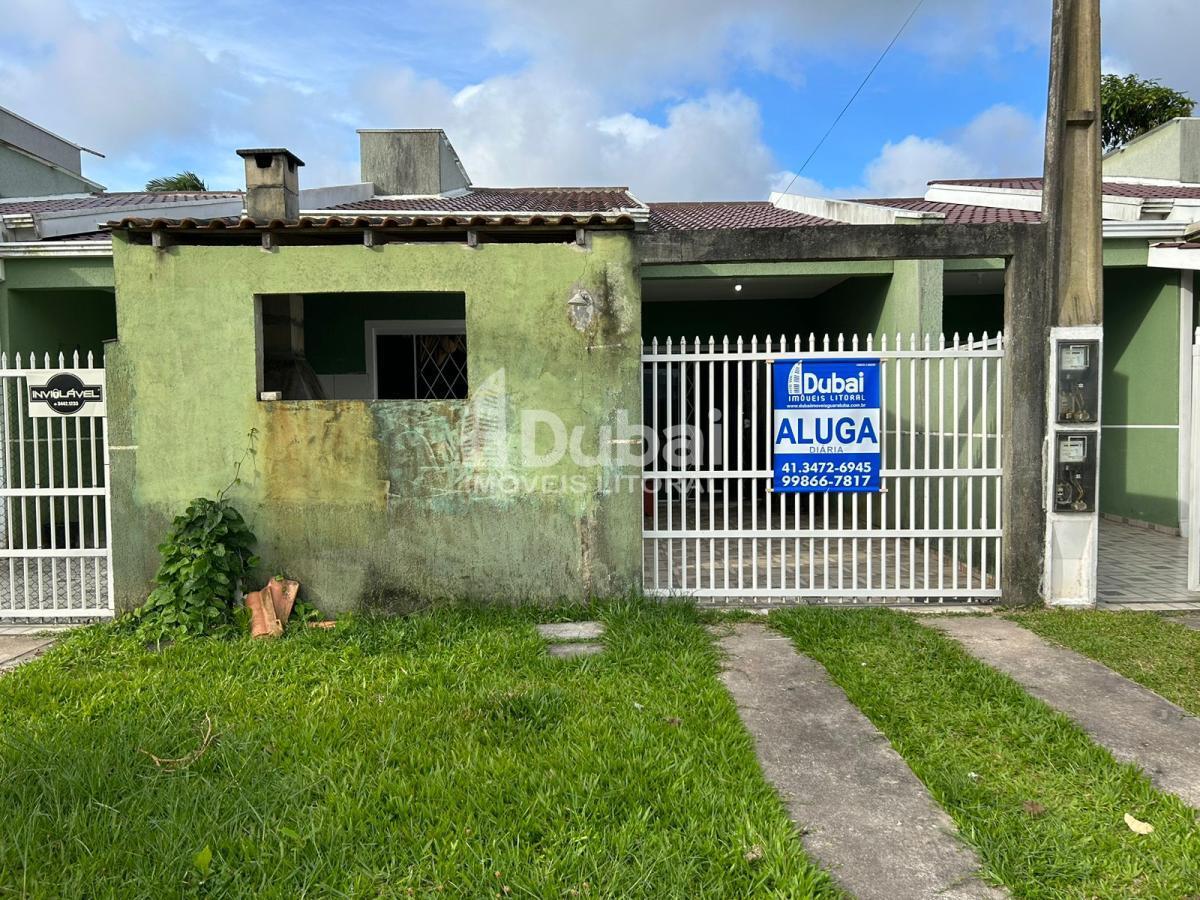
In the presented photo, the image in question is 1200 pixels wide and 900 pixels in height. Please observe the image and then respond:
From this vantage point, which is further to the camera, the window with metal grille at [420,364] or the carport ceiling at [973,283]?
the window with metal grille at [420,364]

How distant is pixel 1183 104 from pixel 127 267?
26.3 meters

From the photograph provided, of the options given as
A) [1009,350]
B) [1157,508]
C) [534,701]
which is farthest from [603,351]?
[1157,508]

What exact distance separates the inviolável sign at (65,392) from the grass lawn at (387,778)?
1748mm

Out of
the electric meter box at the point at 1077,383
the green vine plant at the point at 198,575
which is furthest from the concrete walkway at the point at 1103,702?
the green vine plant at the point at 198,575

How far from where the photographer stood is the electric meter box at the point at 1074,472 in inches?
210

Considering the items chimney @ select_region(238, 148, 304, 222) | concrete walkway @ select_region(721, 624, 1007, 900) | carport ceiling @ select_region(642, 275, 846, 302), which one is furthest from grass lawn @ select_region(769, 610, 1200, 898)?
carport ceiling @ select_region(642, 275, 846, 302)

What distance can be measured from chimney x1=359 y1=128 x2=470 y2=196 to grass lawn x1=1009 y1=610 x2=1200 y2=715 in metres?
11.0

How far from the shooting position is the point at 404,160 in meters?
12.6

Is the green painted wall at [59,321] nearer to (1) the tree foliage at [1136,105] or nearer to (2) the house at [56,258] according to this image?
(2) the house at [56,258]

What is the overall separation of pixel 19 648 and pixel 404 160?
9.87m

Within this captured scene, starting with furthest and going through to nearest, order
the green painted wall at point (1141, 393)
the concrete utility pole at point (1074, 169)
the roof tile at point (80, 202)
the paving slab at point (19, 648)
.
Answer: the roof tile at point (80, 202) < the green painted wall at point (1141, 393) < the concrete utility pole at point (1074, 169) < the paving slab at point (19, 648)

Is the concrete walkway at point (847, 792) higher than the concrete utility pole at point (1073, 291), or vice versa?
the concrete utility pole at point (1073, 291)

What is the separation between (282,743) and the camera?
3.27 metres

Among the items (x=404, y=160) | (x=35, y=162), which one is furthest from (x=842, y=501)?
(x=35, y=162)
